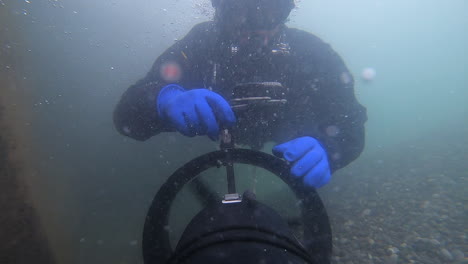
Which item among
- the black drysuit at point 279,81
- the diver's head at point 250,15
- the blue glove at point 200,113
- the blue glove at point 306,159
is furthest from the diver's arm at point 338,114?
the blue glove at point 200,113

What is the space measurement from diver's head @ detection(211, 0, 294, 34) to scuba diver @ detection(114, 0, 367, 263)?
12mm

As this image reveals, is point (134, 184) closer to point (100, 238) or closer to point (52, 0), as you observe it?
point (100, 238)

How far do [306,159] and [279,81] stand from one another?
5.75ft

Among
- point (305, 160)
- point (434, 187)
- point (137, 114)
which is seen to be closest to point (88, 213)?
point (137, 114)

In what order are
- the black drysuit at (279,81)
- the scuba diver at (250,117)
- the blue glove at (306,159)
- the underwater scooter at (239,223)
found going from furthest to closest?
the black drysuit at (279,81) → the blue glove at (306,159) → the scuba diver at (250,117) → the underwater scooter at (239,223)

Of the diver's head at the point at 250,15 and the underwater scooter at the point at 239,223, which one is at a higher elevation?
the diver's head at the point at 250,15

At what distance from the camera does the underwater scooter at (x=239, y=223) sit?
1.02m

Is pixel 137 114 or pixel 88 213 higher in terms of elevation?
pixel 137 114

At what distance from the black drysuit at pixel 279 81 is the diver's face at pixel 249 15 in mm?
216

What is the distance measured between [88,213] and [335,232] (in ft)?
20.2

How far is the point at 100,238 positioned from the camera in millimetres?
6230

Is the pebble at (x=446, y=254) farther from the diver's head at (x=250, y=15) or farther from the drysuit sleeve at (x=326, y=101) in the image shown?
the diver's head at (x=250, y=15)

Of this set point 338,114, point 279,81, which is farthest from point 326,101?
point 279,81

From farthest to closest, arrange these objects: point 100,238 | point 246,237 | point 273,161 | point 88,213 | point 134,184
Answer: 1. point 134,184
2. point 88,213
3. point 100,238
4. point 273,161
5. point 246,237
